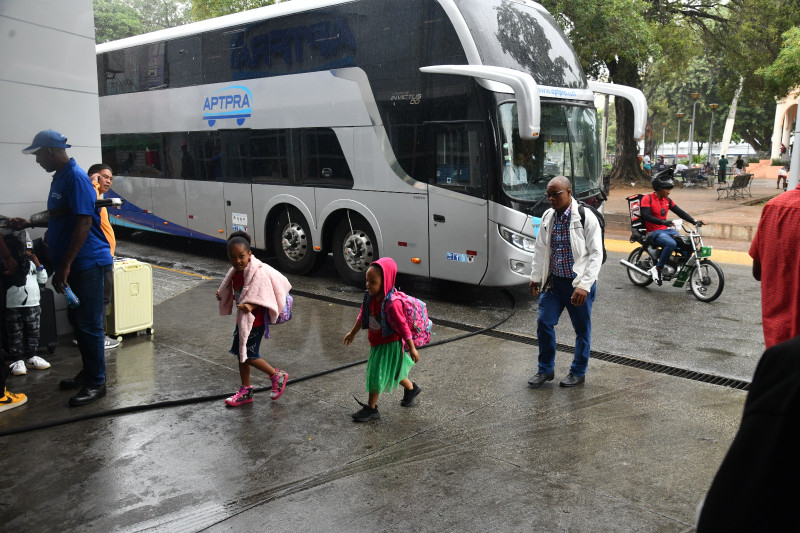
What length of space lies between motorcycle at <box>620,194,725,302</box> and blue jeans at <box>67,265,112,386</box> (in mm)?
7371

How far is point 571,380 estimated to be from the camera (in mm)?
6082

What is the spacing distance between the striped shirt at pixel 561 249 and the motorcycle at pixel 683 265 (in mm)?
4324

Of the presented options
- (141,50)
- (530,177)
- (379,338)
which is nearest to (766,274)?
(379,338)

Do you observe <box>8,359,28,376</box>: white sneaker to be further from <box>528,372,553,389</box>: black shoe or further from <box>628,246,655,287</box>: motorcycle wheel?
<box>628,246,655,287</box>: motorcycle wheel

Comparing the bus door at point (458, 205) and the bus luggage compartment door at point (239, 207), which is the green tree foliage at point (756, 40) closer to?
the bus door at point (458, 205)

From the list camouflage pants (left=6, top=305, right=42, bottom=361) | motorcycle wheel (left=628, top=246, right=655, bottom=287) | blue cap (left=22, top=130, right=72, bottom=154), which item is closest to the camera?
blue cap (left=22, top=130, right=72, bottom=154)

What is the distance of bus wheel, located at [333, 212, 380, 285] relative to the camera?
404 inches

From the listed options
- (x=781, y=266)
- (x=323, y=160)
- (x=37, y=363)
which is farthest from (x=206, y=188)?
(x=781, y=266)

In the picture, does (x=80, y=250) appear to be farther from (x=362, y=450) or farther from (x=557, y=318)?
(x=557, y=318)

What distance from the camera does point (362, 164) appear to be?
395 inches

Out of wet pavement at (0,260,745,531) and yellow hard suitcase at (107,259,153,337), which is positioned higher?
yellow hard suitcase at (107,259,153,337)

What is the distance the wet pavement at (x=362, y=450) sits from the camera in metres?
3.88

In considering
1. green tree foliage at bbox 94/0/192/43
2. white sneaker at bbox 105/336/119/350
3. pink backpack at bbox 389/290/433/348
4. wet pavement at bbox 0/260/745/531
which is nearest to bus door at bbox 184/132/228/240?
white sneaker at bbox 105/336/119/350

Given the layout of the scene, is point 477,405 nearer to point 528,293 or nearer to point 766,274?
point 766,274
